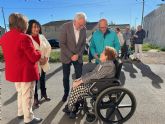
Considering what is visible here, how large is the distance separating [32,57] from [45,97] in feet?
6.75

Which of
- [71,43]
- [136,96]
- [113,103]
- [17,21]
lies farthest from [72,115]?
[136,96]

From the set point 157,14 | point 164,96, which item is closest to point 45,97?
point 164,96

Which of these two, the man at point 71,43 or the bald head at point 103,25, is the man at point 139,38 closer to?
the bald head at point 103,25

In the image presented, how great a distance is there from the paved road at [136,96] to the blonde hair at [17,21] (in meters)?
1.70

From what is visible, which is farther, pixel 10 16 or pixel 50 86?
pixel 50 86

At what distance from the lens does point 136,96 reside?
5699 mm

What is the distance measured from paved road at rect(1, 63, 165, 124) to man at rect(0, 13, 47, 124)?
647mm

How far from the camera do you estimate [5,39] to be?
352cm

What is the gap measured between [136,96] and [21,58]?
10.4 ft

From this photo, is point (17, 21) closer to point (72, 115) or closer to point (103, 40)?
point (72, 115)

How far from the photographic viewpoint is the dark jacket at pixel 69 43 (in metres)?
4.75

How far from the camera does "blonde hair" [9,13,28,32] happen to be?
3.44 m

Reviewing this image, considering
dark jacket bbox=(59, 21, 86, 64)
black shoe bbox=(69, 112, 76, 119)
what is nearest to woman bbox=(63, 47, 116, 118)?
black shoe bbox=(69, 112, 76, 119)

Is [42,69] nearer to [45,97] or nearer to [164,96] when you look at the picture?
[45,97]
